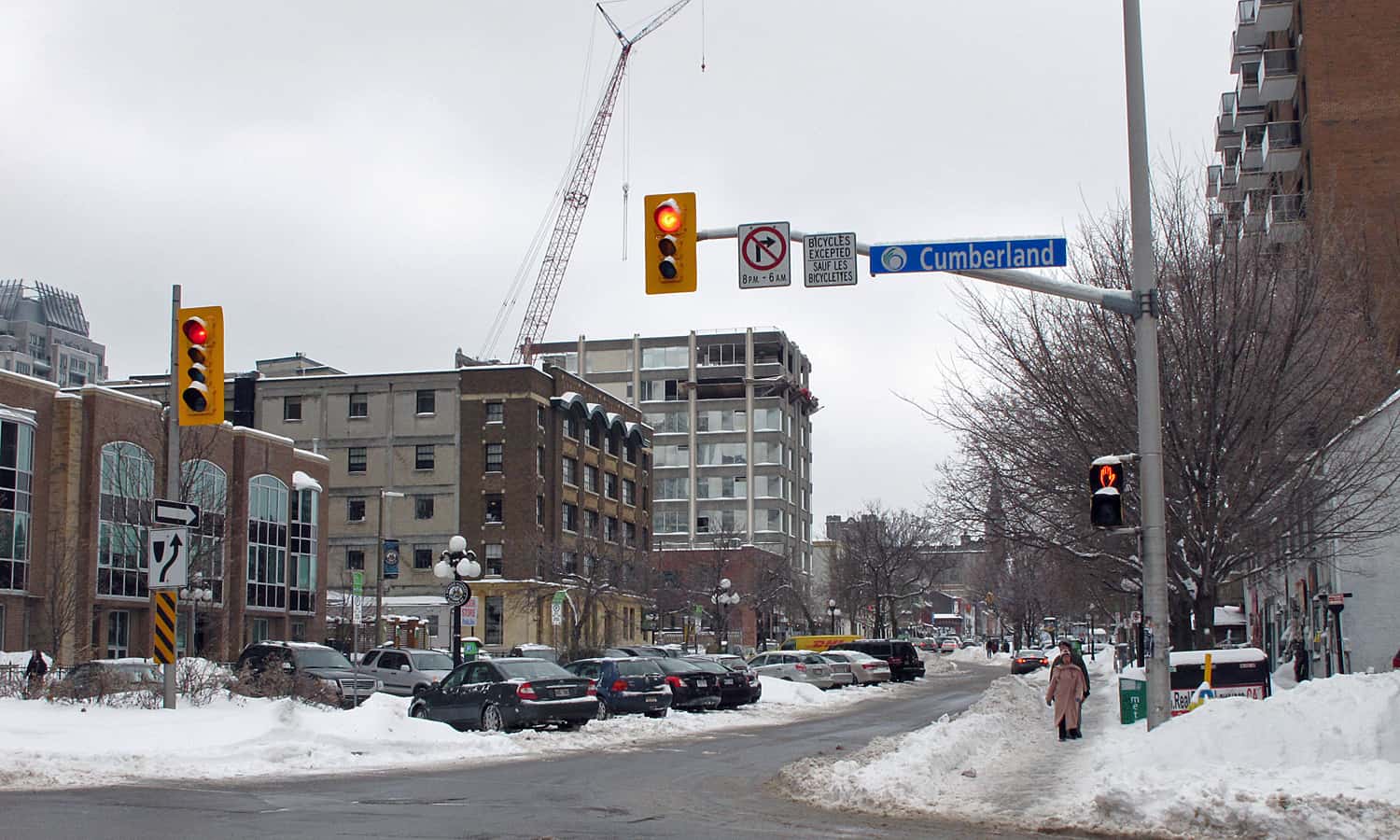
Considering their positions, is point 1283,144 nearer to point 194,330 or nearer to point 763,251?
point 763,251

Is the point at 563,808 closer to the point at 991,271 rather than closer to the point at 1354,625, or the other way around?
the point at 991,271

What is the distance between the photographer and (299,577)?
66.2m

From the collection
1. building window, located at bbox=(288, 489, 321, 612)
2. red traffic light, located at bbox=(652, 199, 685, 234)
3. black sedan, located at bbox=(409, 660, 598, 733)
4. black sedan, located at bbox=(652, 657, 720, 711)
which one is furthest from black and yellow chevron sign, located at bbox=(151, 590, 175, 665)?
building window, located at bbox=(288, 489, 321, 612)

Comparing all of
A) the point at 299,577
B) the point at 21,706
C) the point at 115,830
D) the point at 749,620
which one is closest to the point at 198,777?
the point at 21,706

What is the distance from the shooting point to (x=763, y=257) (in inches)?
603

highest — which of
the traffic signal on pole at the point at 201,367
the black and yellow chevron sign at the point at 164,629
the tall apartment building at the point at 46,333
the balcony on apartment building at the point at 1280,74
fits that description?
the tall apartment building at the point at 46,333

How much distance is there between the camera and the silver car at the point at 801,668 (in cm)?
5106

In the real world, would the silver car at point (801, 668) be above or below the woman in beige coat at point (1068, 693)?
below

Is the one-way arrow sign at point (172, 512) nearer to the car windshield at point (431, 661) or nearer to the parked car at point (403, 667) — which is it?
the parked car at point (403, 667)

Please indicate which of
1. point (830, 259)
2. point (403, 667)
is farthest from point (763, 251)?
point (403, 667)

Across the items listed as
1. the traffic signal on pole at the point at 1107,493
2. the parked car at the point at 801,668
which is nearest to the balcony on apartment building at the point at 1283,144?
the parked car at the point at 801,668

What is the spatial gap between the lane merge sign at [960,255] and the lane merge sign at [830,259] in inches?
13.2

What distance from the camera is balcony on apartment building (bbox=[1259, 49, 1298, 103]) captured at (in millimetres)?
58500

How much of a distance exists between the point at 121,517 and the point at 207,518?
3096 mm
